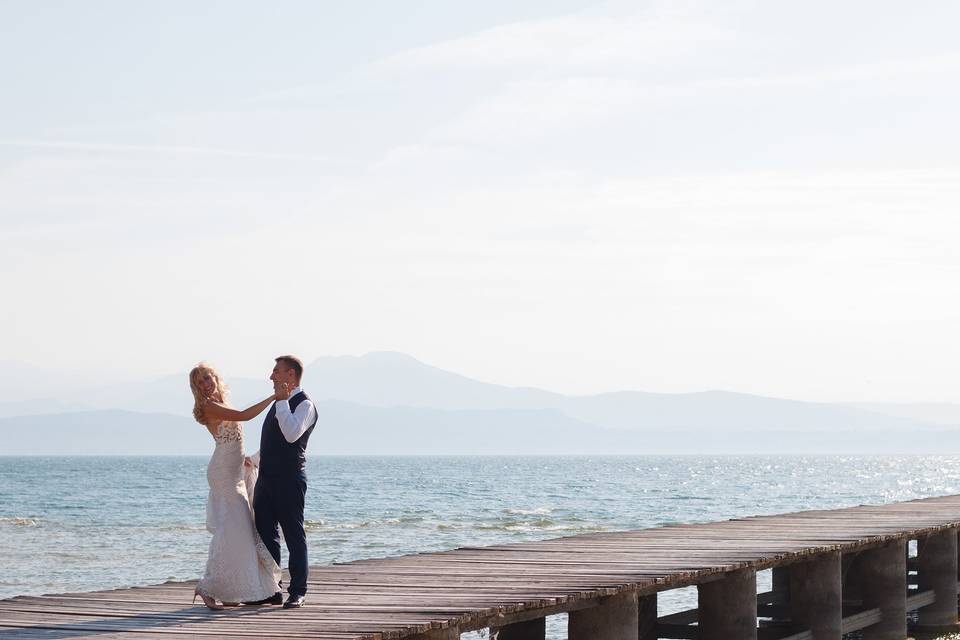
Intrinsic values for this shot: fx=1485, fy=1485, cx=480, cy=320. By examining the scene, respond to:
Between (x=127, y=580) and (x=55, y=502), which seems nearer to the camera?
(x=127, y=580)

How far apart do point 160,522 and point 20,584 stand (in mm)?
23482

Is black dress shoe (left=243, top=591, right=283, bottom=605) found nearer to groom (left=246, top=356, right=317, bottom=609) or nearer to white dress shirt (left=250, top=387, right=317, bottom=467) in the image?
groom (left=246, top=356, right=317, bottom=609)

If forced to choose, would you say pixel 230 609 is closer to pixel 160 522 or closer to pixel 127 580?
pixel 127 580

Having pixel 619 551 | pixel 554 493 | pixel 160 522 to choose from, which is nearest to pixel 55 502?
pixel 160 522

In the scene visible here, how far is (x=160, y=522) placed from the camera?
5297 centimetres

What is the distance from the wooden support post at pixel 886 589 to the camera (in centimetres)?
1667

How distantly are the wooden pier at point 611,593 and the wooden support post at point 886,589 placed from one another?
0.05 ft

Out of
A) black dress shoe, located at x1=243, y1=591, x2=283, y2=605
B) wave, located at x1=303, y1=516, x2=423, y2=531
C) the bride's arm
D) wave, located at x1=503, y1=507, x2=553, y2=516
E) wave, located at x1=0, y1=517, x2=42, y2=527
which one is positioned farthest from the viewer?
wave, located at x1=503, y1=507, x2=553, y2=516

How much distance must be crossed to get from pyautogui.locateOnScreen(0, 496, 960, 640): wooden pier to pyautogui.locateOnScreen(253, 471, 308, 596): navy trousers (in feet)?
0.96

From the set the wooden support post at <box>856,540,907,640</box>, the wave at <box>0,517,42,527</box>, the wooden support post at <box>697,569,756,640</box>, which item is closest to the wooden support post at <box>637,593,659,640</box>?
the wooden support post at <box>697,569,756,640</box>

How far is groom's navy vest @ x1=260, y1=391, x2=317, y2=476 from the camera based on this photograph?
32.2ft

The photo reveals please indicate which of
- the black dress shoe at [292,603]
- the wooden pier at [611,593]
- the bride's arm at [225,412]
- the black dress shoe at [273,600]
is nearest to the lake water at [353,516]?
the wooden pier at [611,593]

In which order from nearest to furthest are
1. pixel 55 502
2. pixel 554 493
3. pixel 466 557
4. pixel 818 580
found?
pixel 466 557 < pixel 818 580 < pixel 55 502 < pixel 554 493

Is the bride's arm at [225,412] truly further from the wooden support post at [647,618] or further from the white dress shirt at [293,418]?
the wooden support post at [647,618]
